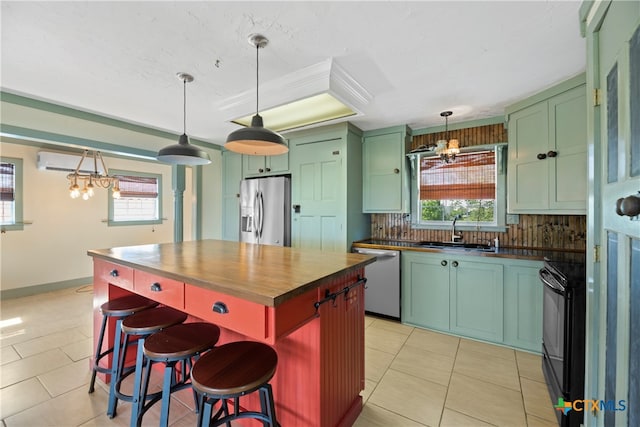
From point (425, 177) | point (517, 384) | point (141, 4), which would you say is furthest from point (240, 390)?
point (425, 177)

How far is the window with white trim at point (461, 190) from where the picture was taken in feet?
10.1

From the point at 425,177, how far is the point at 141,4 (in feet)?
10.5

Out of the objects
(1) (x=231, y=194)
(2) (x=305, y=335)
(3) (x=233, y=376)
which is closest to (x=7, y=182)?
(1) (x=231, y=194)

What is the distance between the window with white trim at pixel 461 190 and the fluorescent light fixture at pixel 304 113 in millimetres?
1209

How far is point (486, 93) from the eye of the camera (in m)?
2.43

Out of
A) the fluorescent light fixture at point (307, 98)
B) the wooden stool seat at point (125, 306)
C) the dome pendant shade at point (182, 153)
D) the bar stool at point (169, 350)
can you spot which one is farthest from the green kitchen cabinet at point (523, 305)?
the wooden stool seat at point (125, 306)

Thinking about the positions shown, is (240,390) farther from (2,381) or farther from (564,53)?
(564,53)

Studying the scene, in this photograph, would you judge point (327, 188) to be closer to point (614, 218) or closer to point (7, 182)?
point (614, 218)

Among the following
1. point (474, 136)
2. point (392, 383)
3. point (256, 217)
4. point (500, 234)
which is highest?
point (474, 136)

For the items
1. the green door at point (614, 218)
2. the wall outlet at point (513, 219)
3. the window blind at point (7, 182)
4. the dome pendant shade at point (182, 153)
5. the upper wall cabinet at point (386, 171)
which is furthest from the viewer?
the window blind at point (7, 182)

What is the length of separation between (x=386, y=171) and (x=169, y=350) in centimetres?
291

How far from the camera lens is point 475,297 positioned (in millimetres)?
2656

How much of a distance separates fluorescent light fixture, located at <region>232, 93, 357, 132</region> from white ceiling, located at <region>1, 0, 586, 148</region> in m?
0.40

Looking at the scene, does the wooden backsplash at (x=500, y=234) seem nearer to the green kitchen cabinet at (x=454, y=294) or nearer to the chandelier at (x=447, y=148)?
the chandelier at (x=447, y=148)
